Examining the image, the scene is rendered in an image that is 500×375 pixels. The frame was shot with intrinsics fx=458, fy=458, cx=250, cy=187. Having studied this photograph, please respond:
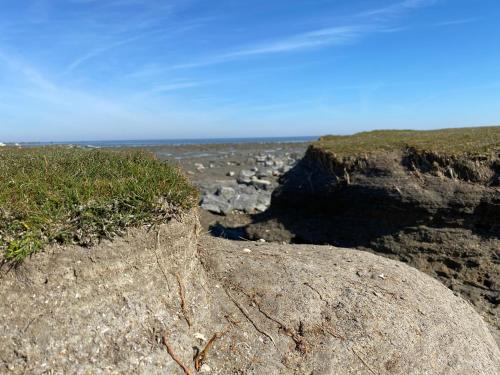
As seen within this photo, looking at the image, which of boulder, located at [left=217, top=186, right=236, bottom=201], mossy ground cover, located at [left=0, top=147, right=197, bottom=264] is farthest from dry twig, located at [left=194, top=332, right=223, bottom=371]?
boulder, located at [left=217, top=186, right=236, bottom=201]

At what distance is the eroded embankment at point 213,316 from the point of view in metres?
4.16

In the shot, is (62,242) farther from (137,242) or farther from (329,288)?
(329,288)

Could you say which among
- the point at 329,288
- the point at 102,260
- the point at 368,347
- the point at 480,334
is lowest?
the point at 480,334

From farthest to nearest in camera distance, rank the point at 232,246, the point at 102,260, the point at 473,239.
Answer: the point at 473,239, the point at 232,246, the point at 102,260

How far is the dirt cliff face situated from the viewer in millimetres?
8805

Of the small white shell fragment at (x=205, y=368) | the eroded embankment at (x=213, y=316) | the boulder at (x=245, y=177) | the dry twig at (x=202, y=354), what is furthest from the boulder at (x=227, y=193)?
the small white shell fragment at (x=205, y=368)

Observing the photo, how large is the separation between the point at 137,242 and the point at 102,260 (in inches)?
16.1

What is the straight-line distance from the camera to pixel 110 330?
14.4 feet

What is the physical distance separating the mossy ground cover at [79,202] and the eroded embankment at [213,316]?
0.15 metres

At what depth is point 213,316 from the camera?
5.13m

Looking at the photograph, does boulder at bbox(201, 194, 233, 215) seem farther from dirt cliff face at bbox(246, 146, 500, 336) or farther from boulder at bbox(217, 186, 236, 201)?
dirt cliff face at bbox(246, 146, 500, 336)

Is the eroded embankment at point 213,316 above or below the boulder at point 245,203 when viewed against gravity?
above

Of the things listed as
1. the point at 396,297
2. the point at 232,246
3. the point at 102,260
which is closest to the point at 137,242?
the point at 102,260

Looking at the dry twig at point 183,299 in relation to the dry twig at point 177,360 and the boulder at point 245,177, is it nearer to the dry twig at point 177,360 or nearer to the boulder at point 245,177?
the dry twig at point 177,360
